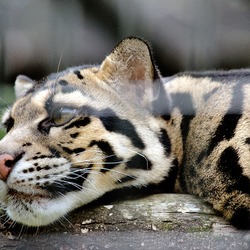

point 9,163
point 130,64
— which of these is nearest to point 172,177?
point 130,64

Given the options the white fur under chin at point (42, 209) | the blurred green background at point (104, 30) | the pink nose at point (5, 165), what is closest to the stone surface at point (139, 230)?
the white fur under chin at point (42, 209)

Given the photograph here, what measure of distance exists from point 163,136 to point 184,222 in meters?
0.27

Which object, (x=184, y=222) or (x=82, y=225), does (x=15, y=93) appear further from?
(x=184, y=222)

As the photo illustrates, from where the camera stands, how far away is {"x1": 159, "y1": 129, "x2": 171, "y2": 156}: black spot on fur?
1518 mm

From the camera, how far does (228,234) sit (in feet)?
4.34

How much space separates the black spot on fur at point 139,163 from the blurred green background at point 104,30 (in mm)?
345

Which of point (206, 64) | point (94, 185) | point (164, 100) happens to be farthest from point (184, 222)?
point (206, 64)

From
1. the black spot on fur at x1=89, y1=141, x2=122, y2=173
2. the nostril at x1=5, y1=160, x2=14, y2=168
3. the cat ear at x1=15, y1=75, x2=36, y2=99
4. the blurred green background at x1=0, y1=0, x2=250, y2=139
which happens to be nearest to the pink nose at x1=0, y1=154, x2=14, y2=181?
the nostril at x1=5, y1=160, x2=14, y2=168

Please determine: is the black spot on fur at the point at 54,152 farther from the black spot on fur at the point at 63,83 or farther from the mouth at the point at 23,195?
the black spot on fur at the point at 63,83

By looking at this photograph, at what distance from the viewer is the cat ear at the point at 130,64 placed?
1.49 metres

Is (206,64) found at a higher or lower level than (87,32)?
lower

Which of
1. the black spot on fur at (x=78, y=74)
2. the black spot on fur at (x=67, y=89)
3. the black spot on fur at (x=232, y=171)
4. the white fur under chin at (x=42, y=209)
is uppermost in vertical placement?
the black spot on fur at (x=78, y=74)

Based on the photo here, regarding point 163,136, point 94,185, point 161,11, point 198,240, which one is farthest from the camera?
point 161,11

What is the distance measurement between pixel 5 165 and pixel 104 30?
1.96ft
